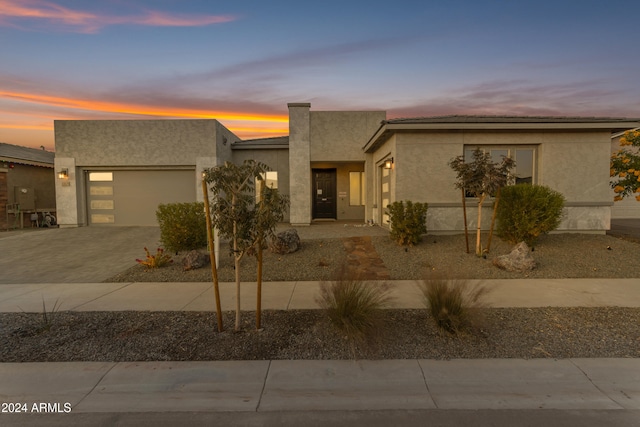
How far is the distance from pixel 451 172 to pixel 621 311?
20.9 feet

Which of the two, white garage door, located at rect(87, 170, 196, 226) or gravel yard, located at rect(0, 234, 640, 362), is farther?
white garage door, located at rect(87, 170, 196, 226)

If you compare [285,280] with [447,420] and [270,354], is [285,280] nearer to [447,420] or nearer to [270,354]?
[270,354]

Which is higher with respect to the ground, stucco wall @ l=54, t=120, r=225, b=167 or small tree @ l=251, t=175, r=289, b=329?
stucco wall @ l=54, t=120, r=225, b=167

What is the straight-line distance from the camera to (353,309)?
4.14 metres

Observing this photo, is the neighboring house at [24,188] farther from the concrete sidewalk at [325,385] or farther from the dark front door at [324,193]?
the concrete sidewalk at [325,385]

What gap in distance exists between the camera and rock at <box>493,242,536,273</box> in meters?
7.28

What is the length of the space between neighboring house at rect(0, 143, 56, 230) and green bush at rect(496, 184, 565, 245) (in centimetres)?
2033

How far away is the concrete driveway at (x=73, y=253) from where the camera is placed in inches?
308

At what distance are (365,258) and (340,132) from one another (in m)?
7.88

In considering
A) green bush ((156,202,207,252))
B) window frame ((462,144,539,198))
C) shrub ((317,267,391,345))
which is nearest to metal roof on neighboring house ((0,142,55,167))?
green bush ((156,202,207,252))

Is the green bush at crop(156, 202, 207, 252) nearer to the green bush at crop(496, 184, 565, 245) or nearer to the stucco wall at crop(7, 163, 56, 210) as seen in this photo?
the green bush at crop(496, 184, 565, 245)

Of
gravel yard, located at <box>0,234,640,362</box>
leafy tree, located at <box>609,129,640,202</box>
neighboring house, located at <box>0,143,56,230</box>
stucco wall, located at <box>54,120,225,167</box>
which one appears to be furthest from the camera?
neighboring house, located at <box>0,143,56,230</box>

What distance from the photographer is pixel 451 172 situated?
10.7 metres

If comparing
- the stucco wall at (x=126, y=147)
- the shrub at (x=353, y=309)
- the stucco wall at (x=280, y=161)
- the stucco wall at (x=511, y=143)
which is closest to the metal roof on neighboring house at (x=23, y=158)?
the stucco wall at (x=126, y=147)
